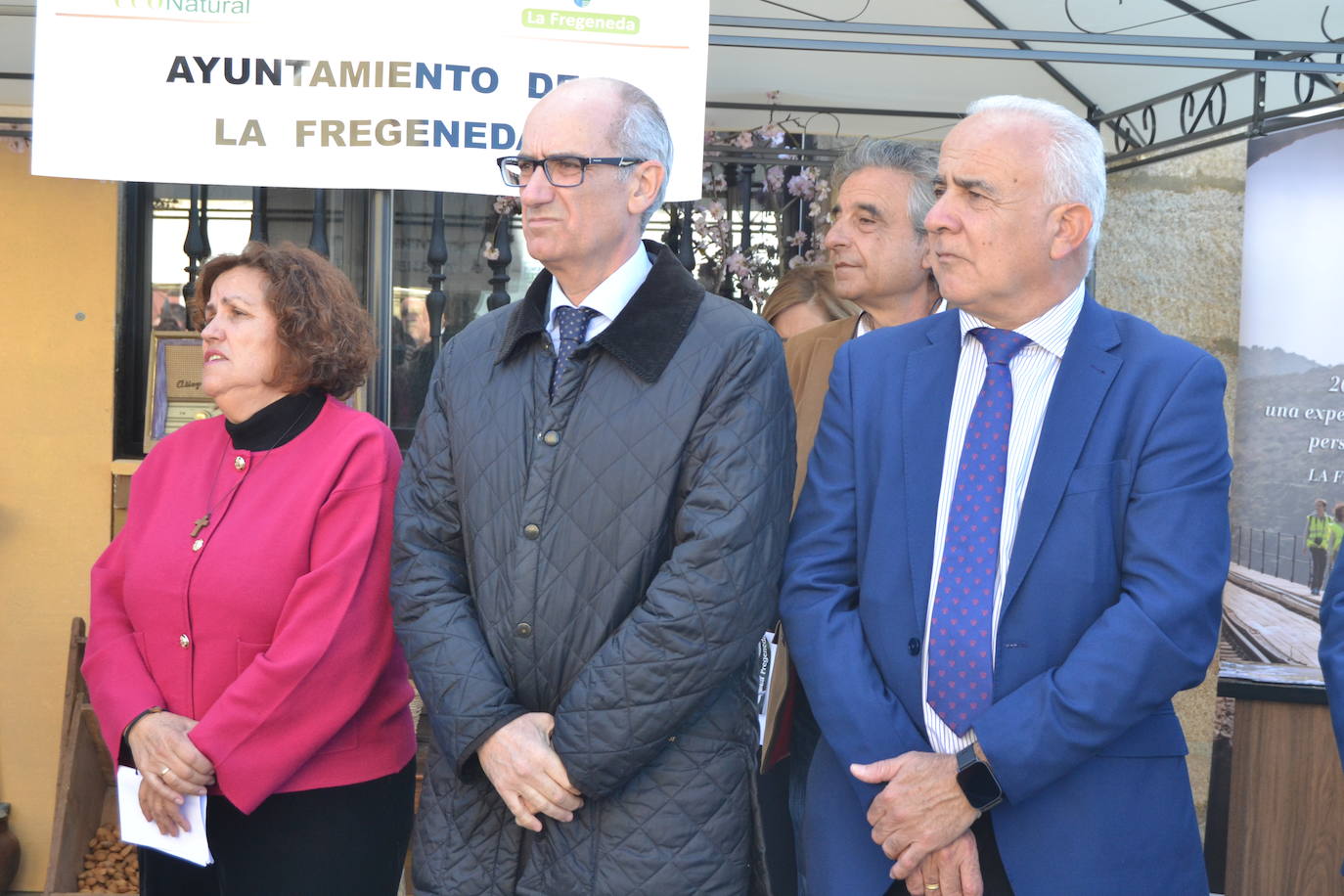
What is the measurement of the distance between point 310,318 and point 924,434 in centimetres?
131

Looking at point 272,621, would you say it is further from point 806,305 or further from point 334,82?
point 806,305

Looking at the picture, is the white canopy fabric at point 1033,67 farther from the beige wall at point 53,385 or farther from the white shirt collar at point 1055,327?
the beige wall at point 53,385

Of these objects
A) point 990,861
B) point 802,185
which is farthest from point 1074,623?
point 802,185

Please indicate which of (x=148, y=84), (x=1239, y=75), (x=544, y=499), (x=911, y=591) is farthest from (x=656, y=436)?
(x=1239, y=75)

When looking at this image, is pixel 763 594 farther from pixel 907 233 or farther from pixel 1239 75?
pixel 1239 75

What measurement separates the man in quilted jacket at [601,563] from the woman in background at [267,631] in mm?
365

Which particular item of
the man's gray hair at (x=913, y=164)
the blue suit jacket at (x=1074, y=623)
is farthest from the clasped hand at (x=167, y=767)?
the man's gray hair at (x=913, y=164)

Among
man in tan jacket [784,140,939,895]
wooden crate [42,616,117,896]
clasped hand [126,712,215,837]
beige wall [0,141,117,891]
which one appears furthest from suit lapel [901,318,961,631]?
beige wall [0,141,117,891]

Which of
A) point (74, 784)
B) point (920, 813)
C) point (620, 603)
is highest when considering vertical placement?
point (620, 603)

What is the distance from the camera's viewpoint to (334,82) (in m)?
3.27

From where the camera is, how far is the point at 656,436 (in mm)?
2078

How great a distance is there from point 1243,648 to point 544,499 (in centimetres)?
268

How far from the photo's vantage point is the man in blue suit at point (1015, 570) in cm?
192

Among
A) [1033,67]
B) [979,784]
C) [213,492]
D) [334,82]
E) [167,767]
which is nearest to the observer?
[979,784]
